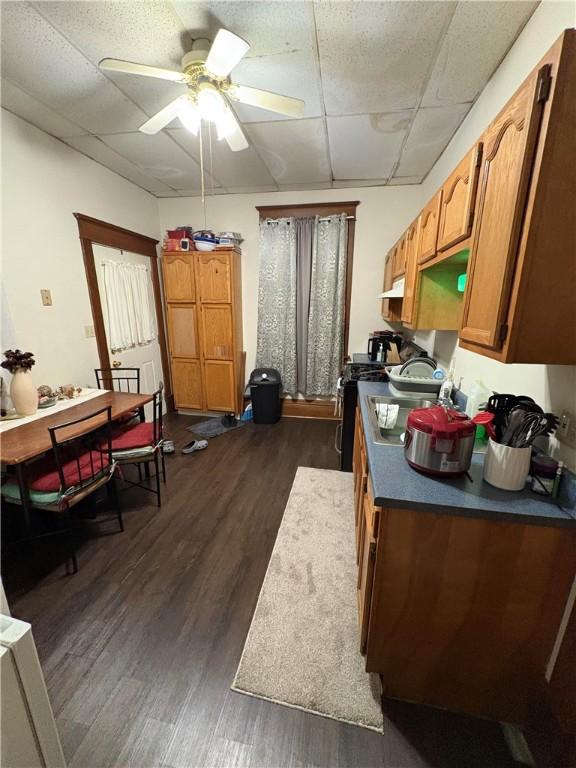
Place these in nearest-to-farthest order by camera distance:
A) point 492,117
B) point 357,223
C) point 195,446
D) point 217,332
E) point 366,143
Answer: point 492,117, point 366,143, point 195,446, point 357,223, point 217,332

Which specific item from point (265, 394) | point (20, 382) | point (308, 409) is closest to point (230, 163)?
point (265, 394)

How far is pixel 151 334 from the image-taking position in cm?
379

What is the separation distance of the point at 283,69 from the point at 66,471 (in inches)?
103

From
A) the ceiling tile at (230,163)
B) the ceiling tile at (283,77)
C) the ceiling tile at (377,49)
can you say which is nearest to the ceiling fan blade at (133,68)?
the ceiling tile at (283,77)

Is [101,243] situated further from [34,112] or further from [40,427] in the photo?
[40,427]

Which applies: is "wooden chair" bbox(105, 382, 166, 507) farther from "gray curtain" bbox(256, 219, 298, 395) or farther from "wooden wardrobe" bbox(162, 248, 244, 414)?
"gray curtain" bbox(256, 219, 298, 395)

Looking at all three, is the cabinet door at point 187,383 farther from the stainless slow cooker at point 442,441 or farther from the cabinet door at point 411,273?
the stainless slow cooker at point 442,441

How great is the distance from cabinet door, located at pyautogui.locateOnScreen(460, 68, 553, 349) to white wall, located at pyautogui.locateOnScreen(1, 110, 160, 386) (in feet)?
9.19

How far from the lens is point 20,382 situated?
1981mm

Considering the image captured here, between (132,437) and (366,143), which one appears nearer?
(132,437)

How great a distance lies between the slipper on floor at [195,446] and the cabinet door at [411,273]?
7.68 ft

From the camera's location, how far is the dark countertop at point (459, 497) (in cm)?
94

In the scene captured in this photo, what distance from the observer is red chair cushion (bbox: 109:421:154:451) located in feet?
7.12

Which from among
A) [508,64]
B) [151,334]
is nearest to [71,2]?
[508,64]
